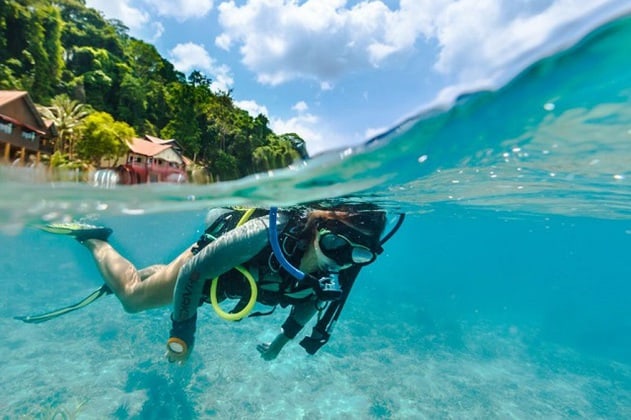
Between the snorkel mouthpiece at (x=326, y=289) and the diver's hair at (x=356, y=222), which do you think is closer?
the snorkel mouthpiece at (x=326, y=289)

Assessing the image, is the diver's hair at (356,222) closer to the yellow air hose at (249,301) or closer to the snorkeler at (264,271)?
the snorkeler at (264,271)

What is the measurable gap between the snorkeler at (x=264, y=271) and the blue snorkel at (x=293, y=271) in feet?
0.04

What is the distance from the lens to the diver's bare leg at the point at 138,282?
4.87 meters

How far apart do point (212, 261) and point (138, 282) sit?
7.10ft

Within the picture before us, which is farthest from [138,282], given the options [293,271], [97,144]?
[97,144]

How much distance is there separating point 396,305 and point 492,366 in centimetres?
811

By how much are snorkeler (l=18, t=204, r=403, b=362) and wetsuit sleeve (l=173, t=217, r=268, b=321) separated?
1cm

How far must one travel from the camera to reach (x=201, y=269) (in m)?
3.71

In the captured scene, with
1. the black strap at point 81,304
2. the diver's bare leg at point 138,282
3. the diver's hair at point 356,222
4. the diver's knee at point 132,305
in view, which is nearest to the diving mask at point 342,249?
the diver's hair at point 356,222

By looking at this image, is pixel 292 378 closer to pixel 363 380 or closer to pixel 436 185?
pixel 363 380

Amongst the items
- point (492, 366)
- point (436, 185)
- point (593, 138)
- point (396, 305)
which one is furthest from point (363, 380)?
point (396, 305)

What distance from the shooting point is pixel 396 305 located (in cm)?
2016

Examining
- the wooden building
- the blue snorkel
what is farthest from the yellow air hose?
the wooden building

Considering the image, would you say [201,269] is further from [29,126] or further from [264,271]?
[29,126]
